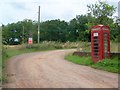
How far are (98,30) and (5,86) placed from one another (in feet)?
35.2

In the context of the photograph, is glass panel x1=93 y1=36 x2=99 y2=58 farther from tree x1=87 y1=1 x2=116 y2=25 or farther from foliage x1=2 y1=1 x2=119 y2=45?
foliage x1=2 y1=1 x2=119 y2=45

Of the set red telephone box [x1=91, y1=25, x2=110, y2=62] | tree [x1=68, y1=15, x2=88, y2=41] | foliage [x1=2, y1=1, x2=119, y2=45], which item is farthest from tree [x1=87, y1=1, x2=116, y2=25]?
tree [x1=68, y1=15, x2=88, y2=41]

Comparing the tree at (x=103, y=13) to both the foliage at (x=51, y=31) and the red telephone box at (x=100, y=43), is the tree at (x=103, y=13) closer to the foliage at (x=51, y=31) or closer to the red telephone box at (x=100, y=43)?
the red telephone box at (x=100, y=43)

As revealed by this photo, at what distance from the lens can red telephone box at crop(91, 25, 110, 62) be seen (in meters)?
20.6

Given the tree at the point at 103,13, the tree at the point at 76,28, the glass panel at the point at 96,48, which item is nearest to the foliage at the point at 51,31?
the tree at the point at 76,28

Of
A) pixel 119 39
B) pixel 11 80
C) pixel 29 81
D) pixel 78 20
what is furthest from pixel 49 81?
pixel 78 20

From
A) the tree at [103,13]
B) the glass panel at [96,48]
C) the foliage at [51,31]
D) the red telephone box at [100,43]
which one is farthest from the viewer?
the foliage at [51,31]

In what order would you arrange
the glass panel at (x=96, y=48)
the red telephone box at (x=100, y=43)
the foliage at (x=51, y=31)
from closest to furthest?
the red telephone box at (x=100, y=43) < the glass panel at (x=96, y=48) < the foliage at (x=51, y=31)

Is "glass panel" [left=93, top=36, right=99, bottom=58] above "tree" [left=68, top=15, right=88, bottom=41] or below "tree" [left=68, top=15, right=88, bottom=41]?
below

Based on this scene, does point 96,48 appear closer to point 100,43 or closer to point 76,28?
point 100,43

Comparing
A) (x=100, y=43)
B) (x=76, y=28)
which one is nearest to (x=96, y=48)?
(x=100, y=43)

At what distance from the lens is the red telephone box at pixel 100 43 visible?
20.6 meters

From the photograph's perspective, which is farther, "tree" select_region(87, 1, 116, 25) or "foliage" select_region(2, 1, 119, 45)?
"foliage" select_region(2, 1, 119, 45)

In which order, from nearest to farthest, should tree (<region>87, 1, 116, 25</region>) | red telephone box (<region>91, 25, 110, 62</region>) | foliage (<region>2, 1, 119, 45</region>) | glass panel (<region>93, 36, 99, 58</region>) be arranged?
red telephone box (<region>91, 25, 110, 62</region>)
glass panel (<region>93, 36, 99, 58</region>)
tree (<region>87, 1, 116, 25</region>)
foliage (<region>2, 1, 119, 45</region>)
